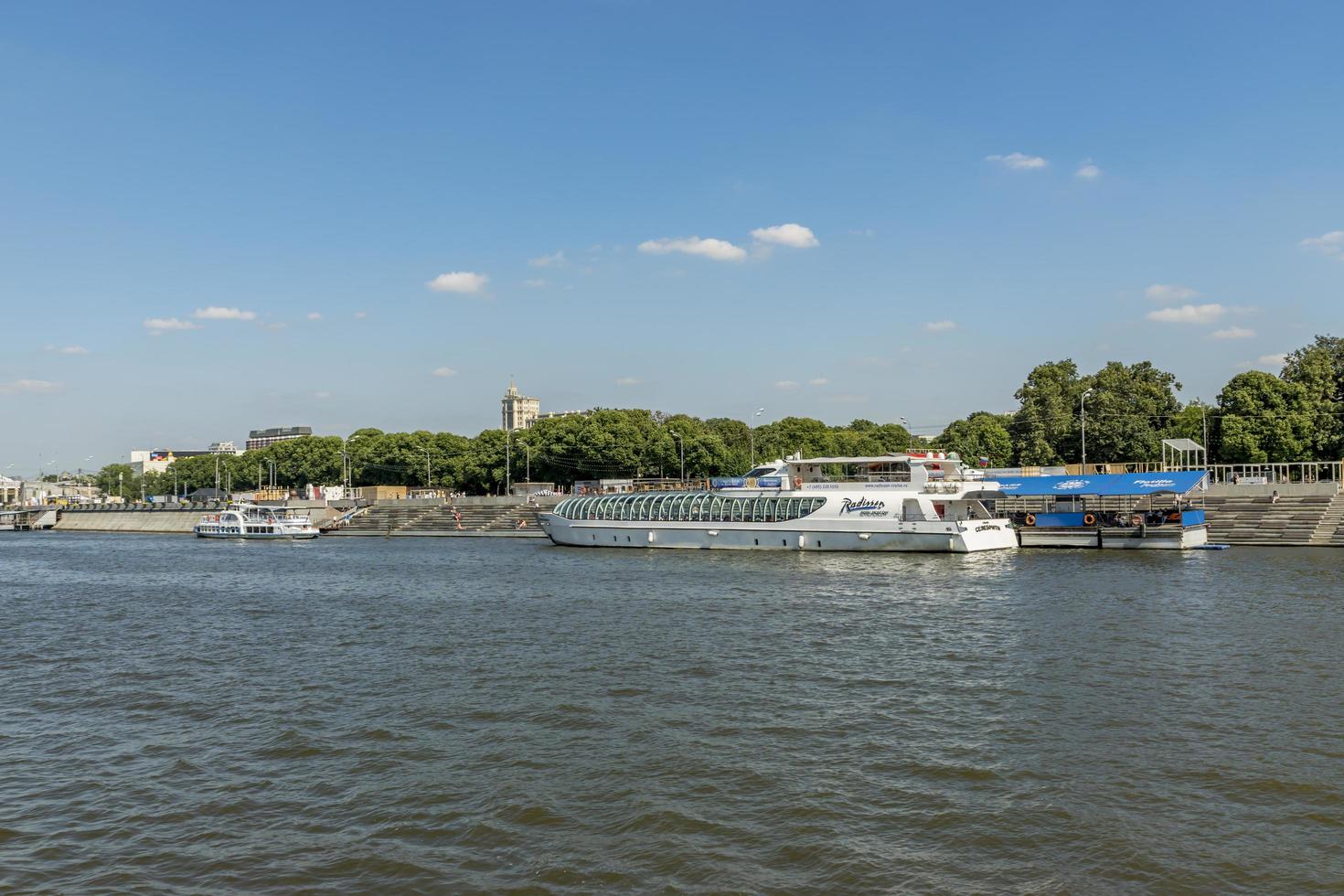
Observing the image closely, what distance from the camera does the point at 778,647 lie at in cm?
2725

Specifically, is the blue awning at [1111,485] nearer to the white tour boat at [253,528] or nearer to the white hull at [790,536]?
the white hull at [790,536]

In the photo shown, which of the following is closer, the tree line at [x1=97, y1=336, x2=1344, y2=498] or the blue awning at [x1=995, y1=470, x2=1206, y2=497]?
the blue awning at [x1=995, y1=470, x2=1206, y2=497]

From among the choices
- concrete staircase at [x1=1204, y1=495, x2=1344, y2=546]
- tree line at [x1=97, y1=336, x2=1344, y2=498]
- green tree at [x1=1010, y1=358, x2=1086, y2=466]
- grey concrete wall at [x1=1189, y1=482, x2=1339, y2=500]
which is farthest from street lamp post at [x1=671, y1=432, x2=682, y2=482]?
concrete staircase at [x1=1204, y1=495, x2=1344, y2=546]

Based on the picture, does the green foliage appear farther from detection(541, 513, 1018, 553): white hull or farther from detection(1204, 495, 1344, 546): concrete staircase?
detection(541, 513, 1018, 553): white hull

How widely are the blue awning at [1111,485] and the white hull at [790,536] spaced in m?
9.29

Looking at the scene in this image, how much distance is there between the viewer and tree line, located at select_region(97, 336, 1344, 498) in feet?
289

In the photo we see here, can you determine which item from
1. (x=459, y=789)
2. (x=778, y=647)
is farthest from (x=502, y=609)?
(x=459, y=789)

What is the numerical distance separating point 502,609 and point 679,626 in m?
8.88

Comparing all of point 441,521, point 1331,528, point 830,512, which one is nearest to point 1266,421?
point 1331,528

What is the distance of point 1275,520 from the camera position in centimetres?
6450

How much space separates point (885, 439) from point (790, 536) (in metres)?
99.4

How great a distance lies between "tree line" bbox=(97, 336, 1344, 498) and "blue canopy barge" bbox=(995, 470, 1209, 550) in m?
20.7

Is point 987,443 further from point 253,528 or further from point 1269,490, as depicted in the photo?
point 253,528

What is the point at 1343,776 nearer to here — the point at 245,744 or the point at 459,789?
the point at 459,789
